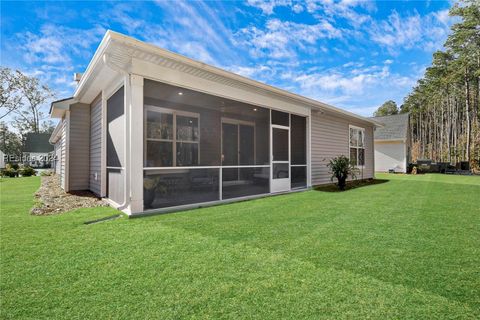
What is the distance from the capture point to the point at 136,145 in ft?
13.6

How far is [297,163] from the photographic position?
776 cm

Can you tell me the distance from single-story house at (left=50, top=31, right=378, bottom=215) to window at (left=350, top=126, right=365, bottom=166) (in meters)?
2.36

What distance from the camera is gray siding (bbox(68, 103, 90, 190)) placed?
7242 mm

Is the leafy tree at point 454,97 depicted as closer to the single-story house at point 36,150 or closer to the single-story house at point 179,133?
the single-story house at point 179,133

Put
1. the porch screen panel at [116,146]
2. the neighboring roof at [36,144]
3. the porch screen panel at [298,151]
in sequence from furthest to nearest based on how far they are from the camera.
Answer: the neighboring roof at [36,144]
the porch screen panel at [298,151]
the porch screen panel at [116,146]

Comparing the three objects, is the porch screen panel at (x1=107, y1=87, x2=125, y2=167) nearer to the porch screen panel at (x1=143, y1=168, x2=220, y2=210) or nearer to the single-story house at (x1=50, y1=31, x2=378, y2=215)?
the single-story house at (x1=50, y1=31, x2=378, y2=215)

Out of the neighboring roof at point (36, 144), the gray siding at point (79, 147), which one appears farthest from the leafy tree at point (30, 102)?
the gray siding at point (79, 147)

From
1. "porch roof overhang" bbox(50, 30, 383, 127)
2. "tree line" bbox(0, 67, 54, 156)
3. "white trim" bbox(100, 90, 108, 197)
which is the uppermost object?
"tree line" bbox(0, 67, 54, 156)

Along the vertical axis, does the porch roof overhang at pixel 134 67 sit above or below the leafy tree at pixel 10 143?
below

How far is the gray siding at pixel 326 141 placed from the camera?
8516 millimetres

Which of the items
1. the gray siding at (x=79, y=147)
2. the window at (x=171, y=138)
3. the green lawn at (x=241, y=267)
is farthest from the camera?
the gray siding at (x=79, y=147)

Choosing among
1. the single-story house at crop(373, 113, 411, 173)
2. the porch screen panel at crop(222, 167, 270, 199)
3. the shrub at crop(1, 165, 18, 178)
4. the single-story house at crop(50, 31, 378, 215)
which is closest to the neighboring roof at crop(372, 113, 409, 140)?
the single-story house at crop(373, 113, 411, 173)

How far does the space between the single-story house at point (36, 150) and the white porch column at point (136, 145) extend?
3249 cm

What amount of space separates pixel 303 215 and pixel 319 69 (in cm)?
1173
